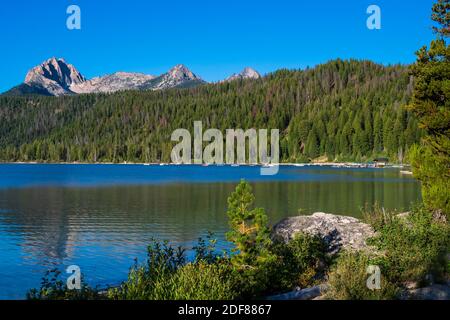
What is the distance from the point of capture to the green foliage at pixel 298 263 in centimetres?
1609

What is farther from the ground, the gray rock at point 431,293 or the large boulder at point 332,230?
the large boulder at point 332,230

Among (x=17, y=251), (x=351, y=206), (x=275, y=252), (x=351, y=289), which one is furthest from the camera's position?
(x=351, y=206)

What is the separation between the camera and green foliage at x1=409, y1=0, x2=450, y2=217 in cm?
2178

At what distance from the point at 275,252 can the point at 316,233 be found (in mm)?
3094

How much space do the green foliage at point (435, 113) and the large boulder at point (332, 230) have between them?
3.80m

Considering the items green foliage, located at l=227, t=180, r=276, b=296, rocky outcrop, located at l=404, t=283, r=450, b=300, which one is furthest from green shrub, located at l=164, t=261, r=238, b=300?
rocky outcrop, located at l=404, t=283, r=450, b=300

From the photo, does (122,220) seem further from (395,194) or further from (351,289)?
(395,194)

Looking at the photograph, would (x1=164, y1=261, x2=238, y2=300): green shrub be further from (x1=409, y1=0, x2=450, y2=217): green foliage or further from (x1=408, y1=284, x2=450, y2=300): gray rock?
(x1=409, y1=0, x2=450, y2=217): green foliage

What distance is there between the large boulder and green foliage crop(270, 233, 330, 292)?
45.6 inches

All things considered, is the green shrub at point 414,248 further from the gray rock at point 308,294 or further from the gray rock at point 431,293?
Answer: the gray rock at point 308,294

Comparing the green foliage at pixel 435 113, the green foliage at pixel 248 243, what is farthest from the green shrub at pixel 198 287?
the green foliage at pixel 435 113

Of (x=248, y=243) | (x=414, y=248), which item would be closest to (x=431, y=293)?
(x=414, y=248)
